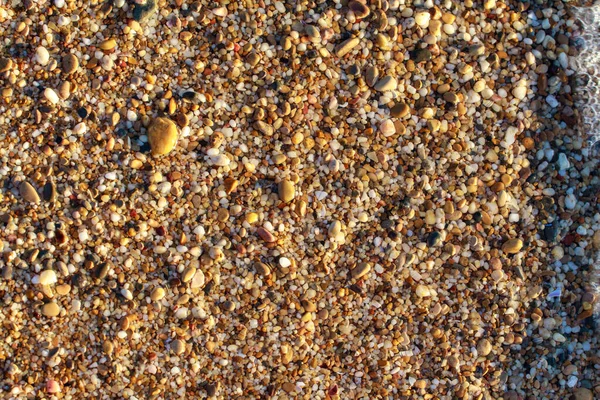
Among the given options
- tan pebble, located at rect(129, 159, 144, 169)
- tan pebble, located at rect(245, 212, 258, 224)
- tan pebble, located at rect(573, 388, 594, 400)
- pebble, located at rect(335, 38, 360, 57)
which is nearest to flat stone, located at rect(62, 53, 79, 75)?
tan pebble, located at rect(129, 159, 144, 169)

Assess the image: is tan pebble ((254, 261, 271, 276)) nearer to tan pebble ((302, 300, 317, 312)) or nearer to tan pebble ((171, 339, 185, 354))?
tan pebble ((302, 300, 317, 312))

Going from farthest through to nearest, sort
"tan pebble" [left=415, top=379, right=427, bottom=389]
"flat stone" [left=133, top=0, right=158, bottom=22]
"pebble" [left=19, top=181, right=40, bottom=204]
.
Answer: "tan pebble" [left=415, top=379, right=427, bottom=389] < "flat stone" [left=133, top=0, right=158, bottom=22] < "pebble" [left=19, top=181, right=40, bottom=204]

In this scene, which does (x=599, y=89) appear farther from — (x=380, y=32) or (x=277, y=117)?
(x=277, y=117)

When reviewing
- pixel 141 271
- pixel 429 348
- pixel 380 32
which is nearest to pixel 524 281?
pixel 429 348

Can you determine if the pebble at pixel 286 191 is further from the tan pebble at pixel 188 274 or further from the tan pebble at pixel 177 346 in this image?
the tan pebble at pixel 177 346

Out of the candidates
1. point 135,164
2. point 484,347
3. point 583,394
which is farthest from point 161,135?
point 583,394

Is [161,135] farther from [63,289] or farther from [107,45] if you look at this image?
[63,289]
